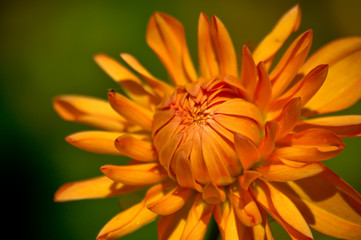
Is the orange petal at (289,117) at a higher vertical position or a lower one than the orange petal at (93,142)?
lower

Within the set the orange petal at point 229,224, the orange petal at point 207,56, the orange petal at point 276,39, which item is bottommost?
the orange petal at point 229,224

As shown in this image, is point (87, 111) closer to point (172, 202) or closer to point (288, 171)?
point (172, 202)

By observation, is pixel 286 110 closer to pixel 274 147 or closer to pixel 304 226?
pixel 274 147

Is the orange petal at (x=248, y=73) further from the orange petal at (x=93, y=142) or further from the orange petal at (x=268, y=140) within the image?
the orange petal at (x=93, y=142)

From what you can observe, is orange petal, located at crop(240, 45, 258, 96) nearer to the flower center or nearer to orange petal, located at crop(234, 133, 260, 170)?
the flower center

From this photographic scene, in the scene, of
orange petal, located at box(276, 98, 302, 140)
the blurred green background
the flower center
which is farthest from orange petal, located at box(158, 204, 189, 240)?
the blurred green background

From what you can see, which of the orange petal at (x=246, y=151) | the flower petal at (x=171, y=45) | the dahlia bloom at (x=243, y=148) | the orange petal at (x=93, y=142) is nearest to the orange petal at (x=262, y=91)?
the dahlia bloom at (x=243, y=148)

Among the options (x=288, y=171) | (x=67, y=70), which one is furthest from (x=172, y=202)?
(x=67, y=70)

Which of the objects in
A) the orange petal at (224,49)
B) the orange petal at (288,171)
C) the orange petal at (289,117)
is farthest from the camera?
the orange petal at (224,49)

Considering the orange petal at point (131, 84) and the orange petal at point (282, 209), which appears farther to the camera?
the orange petal at point (131, 84)
